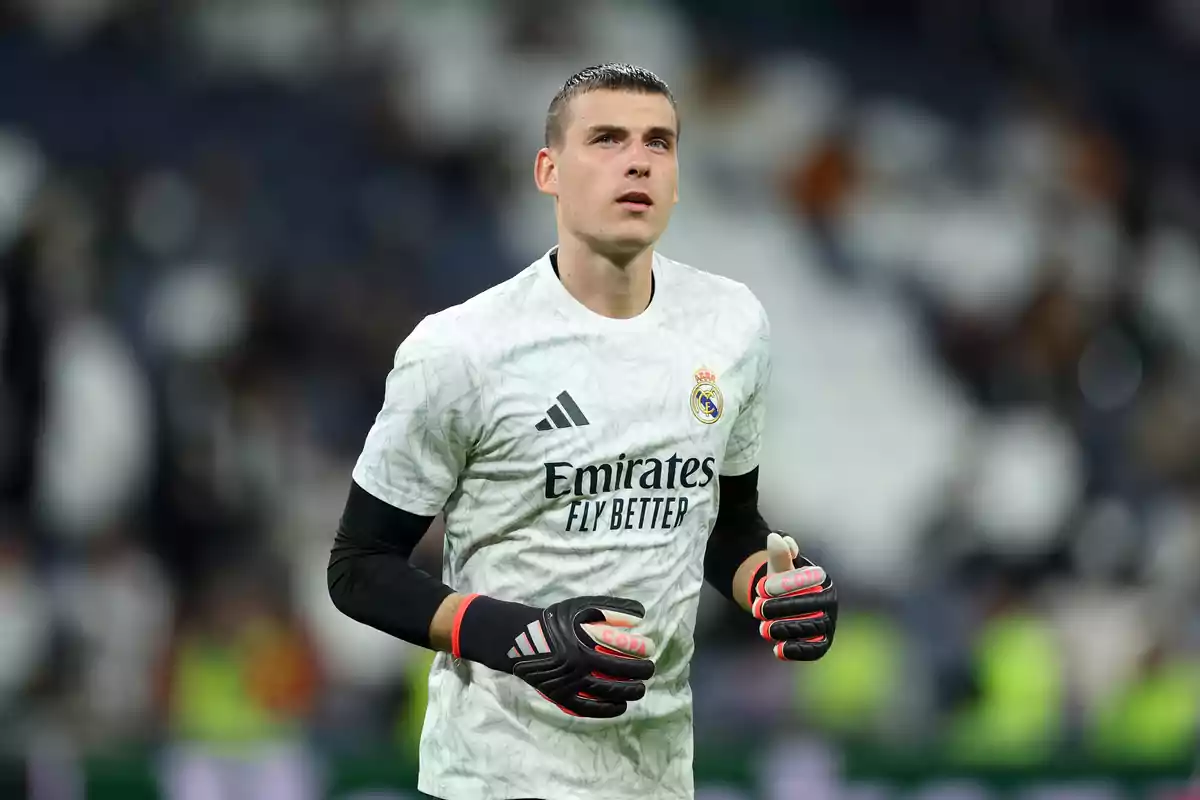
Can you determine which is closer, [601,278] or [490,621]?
[490,621]

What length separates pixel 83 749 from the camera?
7832 mm

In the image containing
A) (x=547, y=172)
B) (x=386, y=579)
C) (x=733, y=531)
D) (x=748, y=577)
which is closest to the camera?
(x=386, y=579)

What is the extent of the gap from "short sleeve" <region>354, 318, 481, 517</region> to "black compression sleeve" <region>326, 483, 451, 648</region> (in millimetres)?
37

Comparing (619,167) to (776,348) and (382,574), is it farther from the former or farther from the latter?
(776,348)

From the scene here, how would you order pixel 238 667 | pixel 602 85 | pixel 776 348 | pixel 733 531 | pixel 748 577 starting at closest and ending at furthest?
1. pixel 602 85
2. pixel 748 577
3. pixel 733 531
4. pixel 238 667
5. pixel 776 348

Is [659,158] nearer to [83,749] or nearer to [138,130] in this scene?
[83,749]

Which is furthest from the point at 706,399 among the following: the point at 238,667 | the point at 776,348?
the point at 776,348

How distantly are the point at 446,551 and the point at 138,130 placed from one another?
7.98 metres

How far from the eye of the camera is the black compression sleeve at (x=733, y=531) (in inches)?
168

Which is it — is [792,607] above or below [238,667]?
above

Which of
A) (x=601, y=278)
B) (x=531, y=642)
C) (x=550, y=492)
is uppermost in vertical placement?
(x=601, y=278)

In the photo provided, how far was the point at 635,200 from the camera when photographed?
3.88 metres

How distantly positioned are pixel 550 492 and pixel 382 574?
375mm

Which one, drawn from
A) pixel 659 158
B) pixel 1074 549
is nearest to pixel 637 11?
pixel 1074 549
